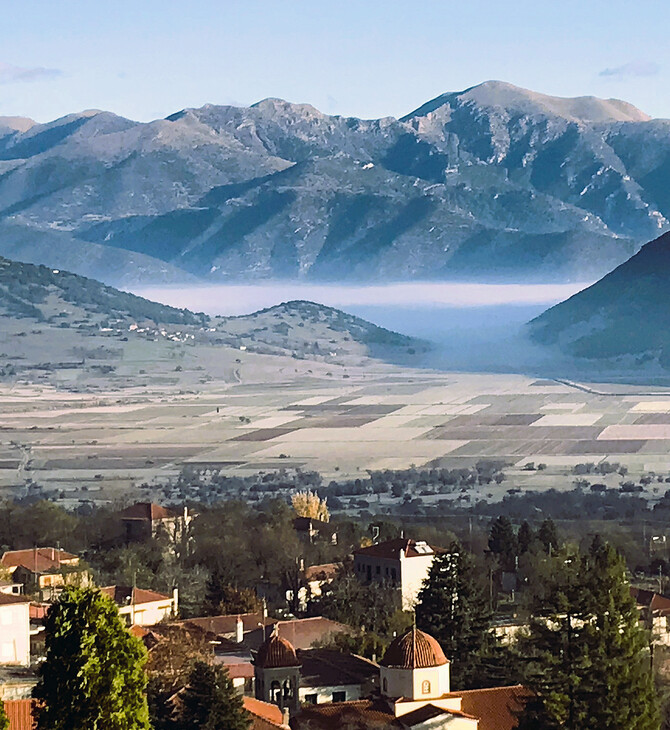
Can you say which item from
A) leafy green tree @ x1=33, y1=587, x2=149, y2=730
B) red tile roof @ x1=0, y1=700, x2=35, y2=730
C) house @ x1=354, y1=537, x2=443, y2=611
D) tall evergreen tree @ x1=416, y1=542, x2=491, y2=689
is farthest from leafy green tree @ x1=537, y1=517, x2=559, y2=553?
leafy green tree @ x1=33, y1=587, x2=149, y2=730

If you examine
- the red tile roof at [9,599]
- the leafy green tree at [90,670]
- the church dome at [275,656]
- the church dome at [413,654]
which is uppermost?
the leafy green tree at [90,670]

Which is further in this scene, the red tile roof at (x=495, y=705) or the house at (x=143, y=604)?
the house at (x=143, y=604)

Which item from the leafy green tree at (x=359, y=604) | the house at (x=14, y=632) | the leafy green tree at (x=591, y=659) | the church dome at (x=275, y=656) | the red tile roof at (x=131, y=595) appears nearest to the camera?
the leafy green tree at (x=591, y=659)

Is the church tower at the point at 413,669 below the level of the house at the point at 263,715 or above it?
above

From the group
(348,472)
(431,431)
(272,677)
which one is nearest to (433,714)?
(272,677)

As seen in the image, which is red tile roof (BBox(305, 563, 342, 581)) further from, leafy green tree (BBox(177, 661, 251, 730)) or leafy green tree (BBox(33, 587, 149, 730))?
leafy green tree (BBox(33, 587, 149, 730))

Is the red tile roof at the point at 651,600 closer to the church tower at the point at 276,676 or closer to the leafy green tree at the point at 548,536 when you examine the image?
the leafy green tree at the point at 548,536

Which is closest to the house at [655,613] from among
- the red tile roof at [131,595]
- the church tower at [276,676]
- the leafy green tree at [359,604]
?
the leafy green tree at [359,604]
